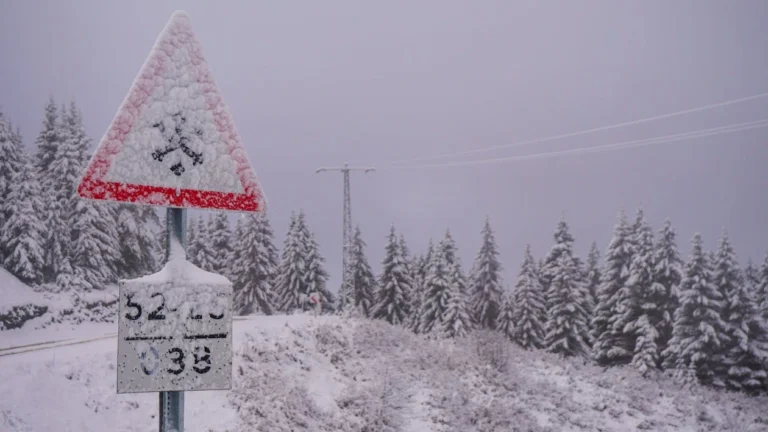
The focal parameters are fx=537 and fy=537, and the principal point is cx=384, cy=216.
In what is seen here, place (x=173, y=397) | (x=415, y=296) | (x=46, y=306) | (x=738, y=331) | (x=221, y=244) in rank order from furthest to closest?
(x=415, y=296) < (x=221, y=244) < (x=738, y=331) < (x=46, y=306) < (x=173, y=397)

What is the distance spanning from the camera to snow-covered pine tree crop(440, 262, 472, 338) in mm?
44362

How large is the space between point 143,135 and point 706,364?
120 feet

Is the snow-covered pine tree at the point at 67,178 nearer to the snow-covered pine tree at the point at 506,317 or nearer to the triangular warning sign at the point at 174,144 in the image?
the triangular warning sign at the point at 174,144

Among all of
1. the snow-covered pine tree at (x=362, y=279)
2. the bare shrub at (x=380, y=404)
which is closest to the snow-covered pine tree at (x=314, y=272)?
the snow-covered pine tree at (x=362, y=279)

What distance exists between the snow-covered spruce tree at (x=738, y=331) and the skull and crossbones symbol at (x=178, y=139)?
34399 mm

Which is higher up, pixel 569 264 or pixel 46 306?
pixel 569 264

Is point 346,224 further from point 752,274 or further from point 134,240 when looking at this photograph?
point 752,274

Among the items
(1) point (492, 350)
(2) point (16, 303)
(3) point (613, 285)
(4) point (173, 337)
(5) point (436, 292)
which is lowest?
(5) point (436, 292)

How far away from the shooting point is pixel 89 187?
132 inches

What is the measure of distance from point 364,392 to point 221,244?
3531cm

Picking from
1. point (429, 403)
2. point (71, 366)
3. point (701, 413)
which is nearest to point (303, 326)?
point (429, 403)

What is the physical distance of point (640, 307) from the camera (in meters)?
35.8

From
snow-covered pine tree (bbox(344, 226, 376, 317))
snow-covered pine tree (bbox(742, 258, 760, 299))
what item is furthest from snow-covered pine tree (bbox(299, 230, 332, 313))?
snow-covered pine tree (bbox(742, 258, 760, 299))

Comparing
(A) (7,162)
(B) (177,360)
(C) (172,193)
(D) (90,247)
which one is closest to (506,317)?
(D) (90,247)
